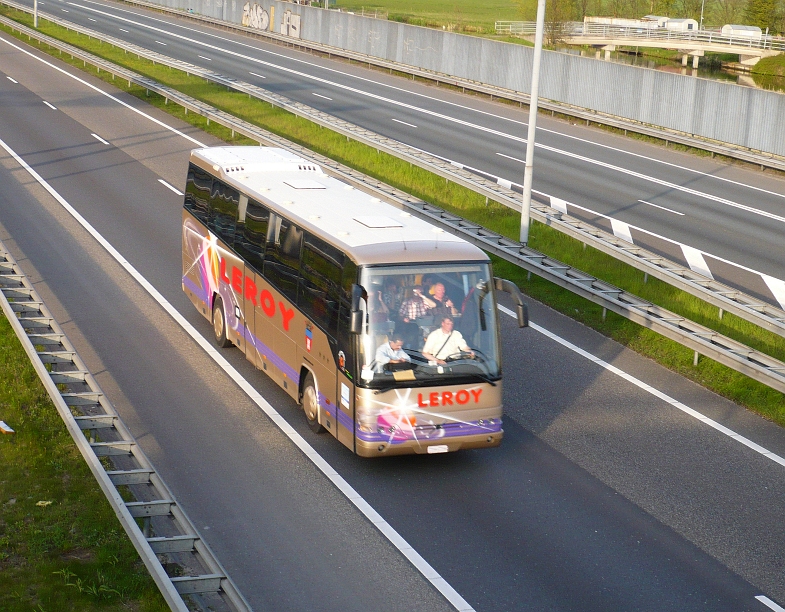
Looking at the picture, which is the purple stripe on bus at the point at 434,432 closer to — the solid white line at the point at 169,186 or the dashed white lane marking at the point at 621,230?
the dashed white lane marking at the point at 621,230

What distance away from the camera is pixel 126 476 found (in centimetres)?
984

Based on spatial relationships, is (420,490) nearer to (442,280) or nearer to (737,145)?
(442,280)

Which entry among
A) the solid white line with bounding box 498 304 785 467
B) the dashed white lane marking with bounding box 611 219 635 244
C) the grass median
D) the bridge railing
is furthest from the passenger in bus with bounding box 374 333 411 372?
the bridge railing

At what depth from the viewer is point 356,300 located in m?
11.2

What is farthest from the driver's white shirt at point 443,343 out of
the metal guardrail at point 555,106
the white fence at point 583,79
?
the white fence at point 583,79

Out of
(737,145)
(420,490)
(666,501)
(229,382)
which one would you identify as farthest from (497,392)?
(737,145)

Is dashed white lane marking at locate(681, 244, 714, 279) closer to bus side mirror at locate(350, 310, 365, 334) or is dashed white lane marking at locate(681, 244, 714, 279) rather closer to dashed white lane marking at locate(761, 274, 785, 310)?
dashed white lane marking at locate(761, 274, 785, 310)

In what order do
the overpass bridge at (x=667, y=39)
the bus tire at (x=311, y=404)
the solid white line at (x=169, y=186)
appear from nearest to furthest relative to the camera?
the bus tire at (x=311, y=404), the solid white line at (x=169, y=186), the overpass bridge at (x=667, y=39)

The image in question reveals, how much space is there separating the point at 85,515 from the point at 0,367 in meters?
4.95

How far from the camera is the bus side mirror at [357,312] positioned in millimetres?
11164

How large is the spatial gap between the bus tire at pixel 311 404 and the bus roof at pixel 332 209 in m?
1.96

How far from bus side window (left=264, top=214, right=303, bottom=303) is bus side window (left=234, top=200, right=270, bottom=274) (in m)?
0.21

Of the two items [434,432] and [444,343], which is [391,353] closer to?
[444,343]

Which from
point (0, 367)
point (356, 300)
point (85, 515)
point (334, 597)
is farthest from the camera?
point (0, 367)
